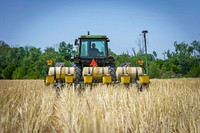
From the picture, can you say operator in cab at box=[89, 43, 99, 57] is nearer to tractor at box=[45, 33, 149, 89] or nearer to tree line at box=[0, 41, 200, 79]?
tractor at box=[45, 33, 149, 89]

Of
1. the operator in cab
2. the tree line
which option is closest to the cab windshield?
the operator in cab

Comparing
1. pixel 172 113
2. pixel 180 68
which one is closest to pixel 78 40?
pixel 172 113

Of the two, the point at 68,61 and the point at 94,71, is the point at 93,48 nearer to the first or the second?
the point at 94,71

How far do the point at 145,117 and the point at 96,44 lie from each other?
6.04 metres

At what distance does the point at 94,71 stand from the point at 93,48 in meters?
1.65

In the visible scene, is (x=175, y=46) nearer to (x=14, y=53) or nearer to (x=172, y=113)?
(x=14, y=53)

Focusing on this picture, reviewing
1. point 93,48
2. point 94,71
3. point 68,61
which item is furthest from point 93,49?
point 68,61

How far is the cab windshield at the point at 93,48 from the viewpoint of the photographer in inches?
318

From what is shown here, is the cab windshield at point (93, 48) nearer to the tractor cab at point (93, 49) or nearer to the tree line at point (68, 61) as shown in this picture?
the tractor cab at point (93, 49)

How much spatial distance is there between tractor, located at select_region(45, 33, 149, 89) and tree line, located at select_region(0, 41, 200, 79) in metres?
18.4

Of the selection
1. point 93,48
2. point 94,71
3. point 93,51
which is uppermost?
point 93,48

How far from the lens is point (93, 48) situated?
8.20 m

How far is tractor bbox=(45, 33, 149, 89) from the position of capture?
259 inches

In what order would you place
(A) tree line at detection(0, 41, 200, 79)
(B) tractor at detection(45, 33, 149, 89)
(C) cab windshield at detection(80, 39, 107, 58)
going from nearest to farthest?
(B) tractor at detection(45, 33, 149, 89) < (C) cab windshield at detection(80, 39, 107, 58) < (A) tree line at detection(0, 41, 200, 79)
